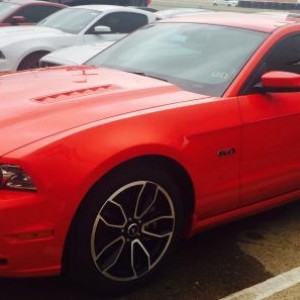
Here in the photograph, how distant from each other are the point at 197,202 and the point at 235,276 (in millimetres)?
525

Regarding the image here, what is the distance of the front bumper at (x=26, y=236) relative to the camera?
8.80 ft

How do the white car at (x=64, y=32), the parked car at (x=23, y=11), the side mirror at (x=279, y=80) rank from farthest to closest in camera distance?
Result: the parked car at (x=23, y=11) < the white car at (x=64, y=32) < the side mirror at (x=279, y=80)

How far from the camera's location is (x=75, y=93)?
3.49 m

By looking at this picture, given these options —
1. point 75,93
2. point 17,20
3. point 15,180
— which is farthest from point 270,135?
point 17,20

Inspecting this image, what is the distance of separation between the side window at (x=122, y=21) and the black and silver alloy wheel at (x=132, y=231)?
289 inches

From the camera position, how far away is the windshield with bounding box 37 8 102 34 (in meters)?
10.1

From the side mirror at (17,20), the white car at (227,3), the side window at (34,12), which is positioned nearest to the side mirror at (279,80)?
the side mirror at (17,20)

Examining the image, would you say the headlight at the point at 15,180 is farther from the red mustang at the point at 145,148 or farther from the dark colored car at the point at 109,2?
the dark colored car at the point at 109,2

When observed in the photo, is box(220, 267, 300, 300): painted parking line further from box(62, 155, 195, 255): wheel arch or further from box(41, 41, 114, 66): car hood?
box(41, 41, 114, 66): car hood

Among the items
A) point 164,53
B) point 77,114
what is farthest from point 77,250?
point 164,53

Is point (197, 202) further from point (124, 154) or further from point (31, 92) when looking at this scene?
point (31, 92)

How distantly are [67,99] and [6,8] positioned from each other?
9.49 meters

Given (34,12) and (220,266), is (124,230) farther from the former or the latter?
(34,12)

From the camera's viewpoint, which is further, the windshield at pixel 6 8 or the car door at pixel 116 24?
the windshield at pixel 6 8
